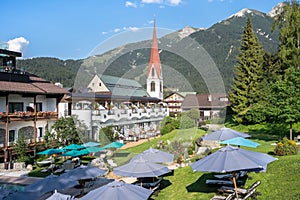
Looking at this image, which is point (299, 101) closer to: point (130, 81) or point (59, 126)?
point (59, 126)

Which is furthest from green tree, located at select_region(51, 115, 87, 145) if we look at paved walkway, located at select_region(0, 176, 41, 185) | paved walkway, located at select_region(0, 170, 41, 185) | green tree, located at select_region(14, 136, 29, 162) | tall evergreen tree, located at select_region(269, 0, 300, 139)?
tall evergreen tree, located at select_region(269, 0, 300, 139)

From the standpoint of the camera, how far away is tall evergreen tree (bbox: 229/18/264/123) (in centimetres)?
3358

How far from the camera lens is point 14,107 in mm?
23703

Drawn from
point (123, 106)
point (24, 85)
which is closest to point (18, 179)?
point (24, 85)

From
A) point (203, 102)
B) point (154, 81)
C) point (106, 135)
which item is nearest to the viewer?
point (106, 135)

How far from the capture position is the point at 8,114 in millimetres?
21688

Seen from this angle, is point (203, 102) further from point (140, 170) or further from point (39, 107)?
point (140, 170)

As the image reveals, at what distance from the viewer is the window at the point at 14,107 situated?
23362mm

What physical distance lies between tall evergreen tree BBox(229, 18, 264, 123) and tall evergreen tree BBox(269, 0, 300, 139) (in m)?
3.00

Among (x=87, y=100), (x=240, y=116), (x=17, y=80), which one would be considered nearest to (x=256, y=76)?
(x=240, y=116)

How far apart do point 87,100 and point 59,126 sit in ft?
18.3

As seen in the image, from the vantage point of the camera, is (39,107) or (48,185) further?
(39,107)

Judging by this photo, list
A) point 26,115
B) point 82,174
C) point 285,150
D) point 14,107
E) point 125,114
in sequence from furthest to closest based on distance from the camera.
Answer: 1. point 125,114
2. point 14,107
3. point 26,115
4. point 285,150
5. point 82,174

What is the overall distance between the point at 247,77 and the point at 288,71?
833 centimetres
